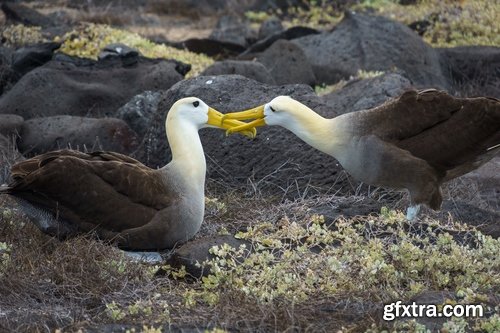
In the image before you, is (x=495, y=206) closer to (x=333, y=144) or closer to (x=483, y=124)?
(x=483, y=124)

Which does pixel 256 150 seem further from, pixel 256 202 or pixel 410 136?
pixel 410 136

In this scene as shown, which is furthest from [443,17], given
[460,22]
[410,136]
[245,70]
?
[410,136]

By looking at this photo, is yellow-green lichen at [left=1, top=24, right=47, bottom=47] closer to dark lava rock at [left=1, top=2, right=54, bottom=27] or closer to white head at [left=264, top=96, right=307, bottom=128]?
dark lava rock at [left=1, top=2, right=54, bottom=27]

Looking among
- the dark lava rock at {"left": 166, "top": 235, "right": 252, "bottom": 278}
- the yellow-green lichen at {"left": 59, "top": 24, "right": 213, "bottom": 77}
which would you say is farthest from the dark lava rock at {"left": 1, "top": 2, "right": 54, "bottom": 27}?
the dark lava rock at {"left": 166, "top": 235, "right": 252, "bottom": 278}

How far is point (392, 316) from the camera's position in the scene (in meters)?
5.49

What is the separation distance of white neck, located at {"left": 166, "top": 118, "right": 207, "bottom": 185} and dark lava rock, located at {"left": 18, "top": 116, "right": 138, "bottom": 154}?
8.82ft

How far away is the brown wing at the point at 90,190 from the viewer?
700 cm

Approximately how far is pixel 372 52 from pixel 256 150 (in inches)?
224

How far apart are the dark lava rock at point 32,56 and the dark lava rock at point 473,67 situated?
15.0 feet

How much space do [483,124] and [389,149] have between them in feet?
2.18

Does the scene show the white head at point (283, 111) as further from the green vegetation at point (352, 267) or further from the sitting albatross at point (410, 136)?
the green vegetation at point (352, 267)

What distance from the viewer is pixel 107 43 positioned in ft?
47.6

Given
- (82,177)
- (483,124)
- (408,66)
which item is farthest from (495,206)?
(408,66)

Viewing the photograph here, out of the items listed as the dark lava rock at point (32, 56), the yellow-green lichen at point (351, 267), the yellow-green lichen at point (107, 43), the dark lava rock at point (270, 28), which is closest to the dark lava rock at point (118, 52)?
the dark lava rock at point (32, 56)
